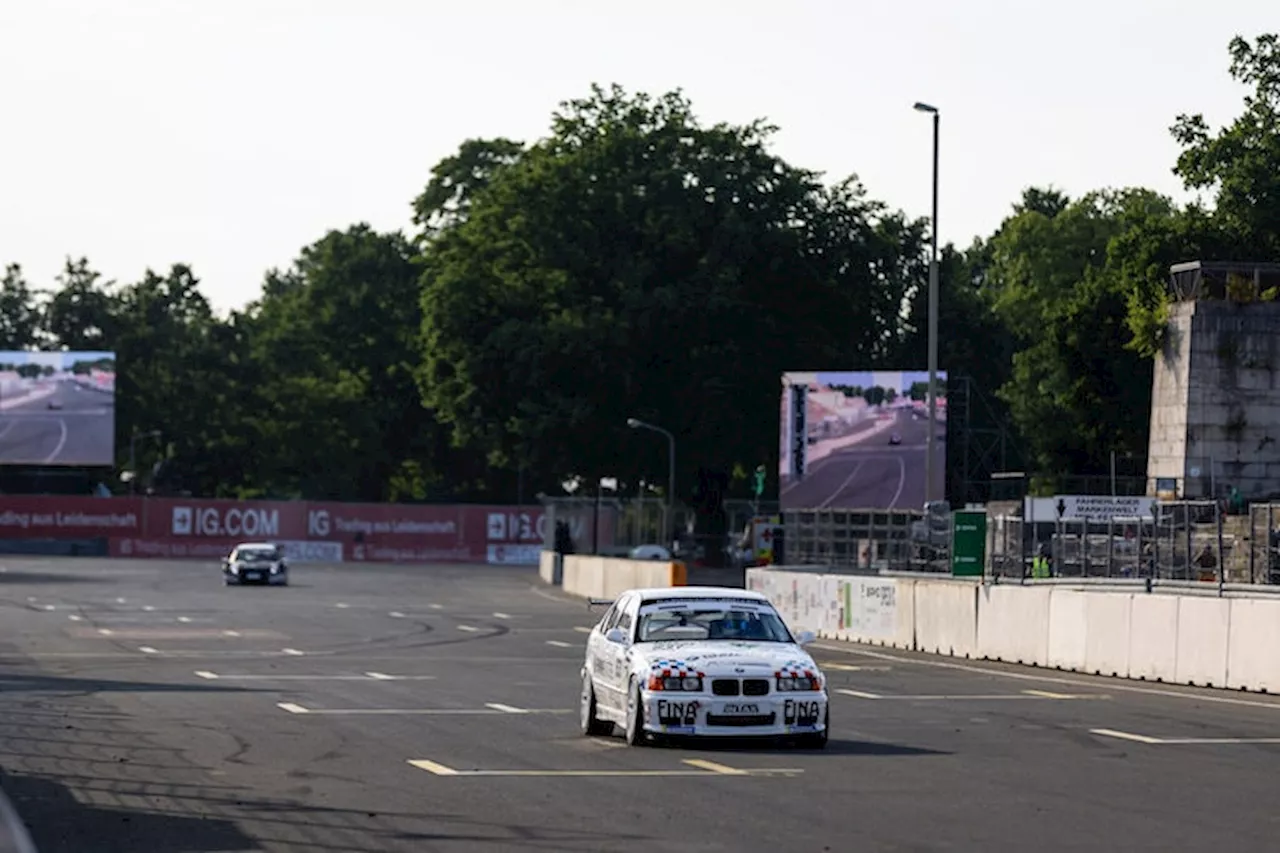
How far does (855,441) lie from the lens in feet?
229

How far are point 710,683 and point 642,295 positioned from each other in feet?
229

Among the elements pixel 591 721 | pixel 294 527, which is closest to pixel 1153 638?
pixel 591 721

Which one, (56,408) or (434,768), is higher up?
(56,408)

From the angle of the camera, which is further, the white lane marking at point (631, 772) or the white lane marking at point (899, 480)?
the white lane marking at point (899, 480)

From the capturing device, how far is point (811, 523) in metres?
63.5

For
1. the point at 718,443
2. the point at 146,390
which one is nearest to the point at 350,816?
the point at 718,443

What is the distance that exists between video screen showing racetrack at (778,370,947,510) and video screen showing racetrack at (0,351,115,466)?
4472cm

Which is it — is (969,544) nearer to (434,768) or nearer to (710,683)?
(710,683)

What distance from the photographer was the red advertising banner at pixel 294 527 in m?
119

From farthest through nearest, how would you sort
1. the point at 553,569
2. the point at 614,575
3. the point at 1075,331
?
the point at 553,569
the point at 1075,331
the point at 614,575

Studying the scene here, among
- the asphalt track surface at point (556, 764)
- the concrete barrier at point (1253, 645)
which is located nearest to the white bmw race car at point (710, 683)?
the asphalt track surface at point (556, 764)

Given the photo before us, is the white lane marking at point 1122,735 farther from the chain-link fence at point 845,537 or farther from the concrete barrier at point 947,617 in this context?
the chain-link fence at point 845,537

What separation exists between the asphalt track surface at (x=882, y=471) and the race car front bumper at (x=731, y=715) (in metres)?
48.1

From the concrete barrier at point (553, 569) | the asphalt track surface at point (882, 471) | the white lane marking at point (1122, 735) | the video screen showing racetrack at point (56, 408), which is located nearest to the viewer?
the white lane marking at point (1122, 735)
